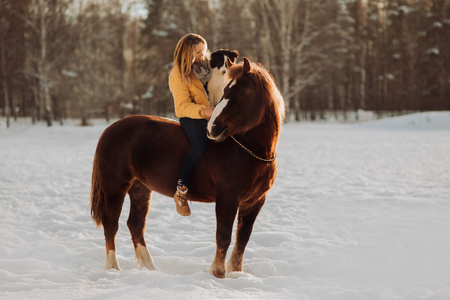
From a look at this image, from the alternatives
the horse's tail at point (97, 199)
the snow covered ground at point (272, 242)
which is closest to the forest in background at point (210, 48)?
the snow covered ground at point (272, 242)

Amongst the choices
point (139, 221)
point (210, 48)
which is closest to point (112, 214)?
point (139, 221)

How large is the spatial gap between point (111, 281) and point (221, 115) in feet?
4.99

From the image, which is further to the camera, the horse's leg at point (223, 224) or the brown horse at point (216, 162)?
the horse's leg at point (223, 224)

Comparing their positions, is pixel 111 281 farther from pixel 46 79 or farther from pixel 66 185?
pixel 46 79

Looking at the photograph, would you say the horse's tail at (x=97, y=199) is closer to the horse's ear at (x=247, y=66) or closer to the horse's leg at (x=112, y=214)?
the horse's leg at (x=112, y=214)

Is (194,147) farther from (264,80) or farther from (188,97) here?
(264,80)

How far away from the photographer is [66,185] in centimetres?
722

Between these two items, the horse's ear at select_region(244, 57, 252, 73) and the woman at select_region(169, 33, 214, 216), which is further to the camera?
the woman at select_region(169, 33, 214, 216)

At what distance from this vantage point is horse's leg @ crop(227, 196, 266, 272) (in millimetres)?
3057

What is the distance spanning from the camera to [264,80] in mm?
2672

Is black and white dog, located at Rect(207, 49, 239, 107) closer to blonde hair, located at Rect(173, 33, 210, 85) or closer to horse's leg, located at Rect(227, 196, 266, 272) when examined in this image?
blonde hair, located at Rect(173, 33, 210, 85)

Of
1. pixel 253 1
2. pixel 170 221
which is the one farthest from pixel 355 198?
pixel 253 1

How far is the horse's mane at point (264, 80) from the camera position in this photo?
8.68ft

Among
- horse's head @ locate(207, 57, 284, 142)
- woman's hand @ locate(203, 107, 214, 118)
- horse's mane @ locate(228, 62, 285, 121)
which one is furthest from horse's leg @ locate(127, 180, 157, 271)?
horse's mane @ locate(228, 62, 285, 121)
